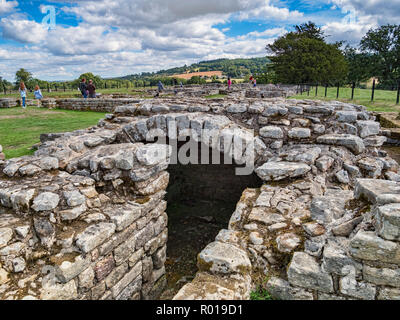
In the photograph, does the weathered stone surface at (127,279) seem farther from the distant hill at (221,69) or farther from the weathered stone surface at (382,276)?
the distant hill at (221,69)

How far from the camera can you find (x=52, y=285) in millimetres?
2871

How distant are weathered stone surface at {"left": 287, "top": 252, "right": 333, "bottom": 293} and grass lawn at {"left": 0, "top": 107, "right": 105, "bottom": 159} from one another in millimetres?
6231

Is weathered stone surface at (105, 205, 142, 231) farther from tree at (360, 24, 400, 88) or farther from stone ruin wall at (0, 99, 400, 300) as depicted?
tree at (360, 24, 400, 88)

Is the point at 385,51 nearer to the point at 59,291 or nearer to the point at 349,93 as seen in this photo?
the point at 349,93

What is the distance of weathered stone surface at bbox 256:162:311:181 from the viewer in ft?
14.4

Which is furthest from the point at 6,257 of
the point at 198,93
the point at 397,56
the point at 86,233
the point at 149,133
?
the point at 397,56

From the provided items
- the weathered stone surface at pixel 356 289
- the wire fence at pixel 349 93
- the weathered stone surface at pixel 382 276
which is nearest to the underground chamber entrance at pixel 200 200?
the weathered stone surface at pixel 356 289

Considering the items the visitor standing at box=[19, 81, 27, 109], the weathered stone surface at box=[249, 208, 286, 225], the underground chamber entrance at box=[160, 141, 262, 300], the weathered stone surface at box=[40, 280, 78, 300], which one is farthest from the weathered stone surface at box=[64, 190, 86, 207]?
the visitor standing at box=[19, 81, 27, 109]

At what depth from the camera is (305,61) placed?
35.7 m

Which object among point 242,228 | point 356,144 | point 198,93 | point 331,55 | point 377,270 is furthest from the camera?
point 331,55

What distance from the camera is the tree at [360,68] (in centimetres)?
4272

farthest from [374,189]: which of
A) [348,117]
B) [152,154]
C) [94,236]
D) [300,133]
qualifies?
[94,236]
